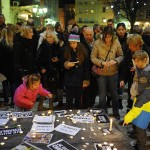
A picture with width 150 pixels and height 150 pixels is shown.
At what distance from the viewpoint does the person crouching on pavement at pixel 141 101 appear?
13.9ft

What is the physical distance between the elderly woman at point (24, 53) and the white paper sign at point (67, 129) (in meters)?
2.79

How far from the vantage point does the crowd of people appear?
5.18 m

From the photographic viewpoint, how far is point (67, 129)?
3.68 meters

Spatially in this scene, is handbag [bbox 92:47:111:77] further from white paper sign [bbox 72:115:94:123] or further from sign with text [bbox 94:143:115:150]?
sign with text [bbox 94:143:115:150]

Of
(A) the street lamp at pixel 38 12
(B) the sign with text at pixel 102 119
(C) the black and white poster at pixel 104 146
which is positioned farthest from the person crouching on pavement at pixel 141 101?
(A) the street lamp at pixel 38 12

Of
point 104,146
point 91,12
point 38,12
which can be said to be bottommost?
point 104,146

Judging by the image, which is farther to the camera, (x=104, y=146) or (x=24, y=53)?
(x=24, y=53)

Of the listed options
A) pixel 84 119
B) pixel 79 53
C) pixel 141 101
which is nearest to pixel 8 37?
pixel 79 53

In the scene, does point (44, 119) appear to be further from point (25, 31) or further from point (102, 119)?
point (25, 31)

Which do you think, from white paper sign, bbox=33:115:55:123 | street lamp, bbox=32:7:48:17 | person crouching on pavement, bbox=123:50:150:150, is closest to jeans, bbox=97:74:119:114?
person crouching on pavement, bbox=123:50:150:150

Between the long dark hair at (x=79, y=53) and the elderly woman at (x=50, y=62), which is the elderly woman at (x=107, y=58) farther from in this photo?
the elderly woman at (x=50, y=62)

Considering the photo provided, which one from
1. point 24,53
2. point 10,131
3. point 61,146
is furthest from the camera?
point 24,53

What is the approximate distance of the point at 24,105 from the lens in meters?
5.32

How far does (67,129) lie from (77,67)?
91.7 inches
